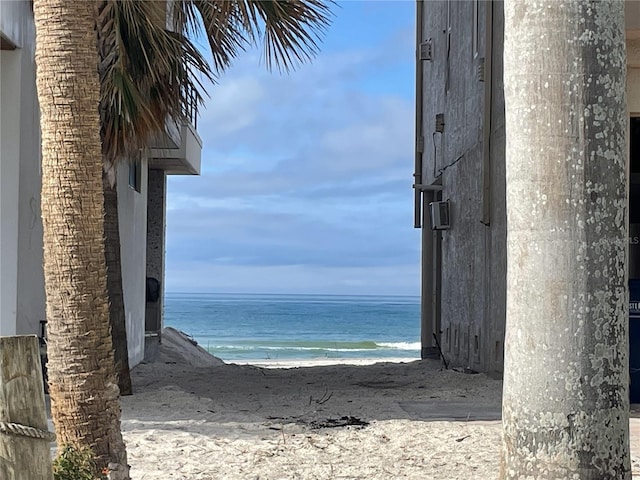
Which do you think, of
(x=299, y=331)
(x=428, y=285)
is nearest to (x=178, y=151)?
(x=428, y=285)

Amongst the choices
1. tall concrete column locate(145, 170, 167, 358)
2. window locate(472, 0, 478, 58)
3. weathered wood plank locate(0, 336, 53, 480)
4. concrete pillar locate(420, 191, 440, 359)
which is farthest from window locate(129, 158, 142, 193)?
weathered wood plank locate(0, 336, 53, 480)

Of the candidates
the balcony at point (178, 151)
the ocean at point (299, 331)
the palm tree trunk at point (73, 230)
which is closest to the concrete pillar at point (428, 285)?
the balcony at point (178, 151)

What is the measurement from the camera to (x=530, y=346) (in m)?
3.62

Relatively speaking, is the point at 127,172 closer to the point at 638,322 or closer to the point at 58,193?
the point at 638,322

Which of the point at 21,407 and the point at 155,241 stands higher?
the point at 155,241

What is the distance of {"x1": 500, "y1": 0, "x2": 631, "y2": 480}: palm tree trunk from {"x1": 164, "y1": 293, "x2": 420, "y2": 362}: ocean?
107 feet

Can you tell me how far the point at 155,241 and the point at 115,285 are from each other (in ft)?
31.3

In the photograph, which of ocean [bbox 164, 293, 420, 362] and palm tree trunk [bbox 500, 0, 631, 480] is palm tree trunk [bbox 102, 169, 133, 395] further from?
ocean [bbox 164, 293, 420, 362]

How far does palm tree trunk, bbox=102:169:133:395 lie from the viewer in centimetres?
973

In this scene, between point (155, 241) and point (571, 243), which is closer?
point (571, 243)

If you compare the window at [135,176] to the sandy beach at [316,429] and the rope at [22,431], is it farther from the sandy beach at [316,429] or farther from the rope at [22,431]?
the rope at [22,431]

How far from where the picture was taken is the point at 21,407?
3355mm

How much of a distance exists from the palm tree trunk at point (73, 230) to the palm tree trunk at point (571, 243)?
2248 millimetres

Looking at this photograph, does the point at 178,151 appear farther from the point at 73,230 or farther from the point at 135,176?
the point at 73,230
